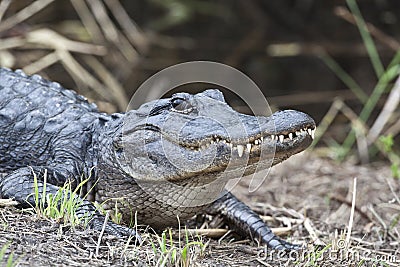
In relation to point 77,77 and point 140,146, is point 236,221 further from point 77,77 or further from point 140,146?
point 77,77

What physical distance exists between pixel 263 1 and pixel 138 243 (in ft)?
18.6

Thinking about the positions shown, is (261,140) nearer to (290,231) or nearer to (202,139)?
(202,139)

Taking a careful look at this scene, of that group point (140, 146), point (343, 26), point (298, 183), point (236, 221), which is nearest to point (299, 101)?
point (343, 26)

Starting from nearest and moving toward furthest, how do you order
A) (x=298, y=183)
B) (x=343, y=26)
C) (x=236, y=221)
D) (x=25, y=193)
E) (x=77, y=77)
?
(x=25, y=193) → (x=236, y=221) → (x=298, y=183) → (x=77, y=77) → (x=343, y=26)

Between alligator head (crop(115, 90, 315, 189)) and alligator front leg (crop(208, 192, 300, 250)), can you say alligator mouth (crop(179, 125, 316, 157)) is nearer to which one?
alligator head (crop(115, 90, 315, 189))

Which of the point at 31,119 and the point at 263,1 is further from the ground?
the point at 263,1

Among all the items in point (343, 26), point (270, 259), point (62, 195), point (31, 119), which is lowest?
point (270, 259)

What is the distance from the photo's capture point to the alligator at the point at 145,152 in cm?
292

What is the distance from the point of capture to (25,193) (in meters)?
3.15

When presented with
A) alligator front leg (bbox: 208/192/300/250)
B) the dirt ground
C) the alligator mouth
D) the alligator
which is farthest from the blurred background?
the alligator mouth

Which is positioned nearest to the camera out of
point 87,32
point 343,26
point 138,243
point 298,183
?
point 138,243

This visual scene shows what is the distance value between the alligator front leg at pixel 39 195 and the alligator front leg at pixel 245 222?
33.6 inches

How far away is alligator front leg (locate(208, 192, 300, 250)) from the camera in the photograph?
11.6 feet

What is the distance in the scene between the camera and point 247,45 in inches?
322
